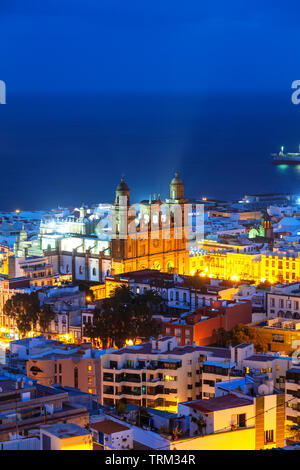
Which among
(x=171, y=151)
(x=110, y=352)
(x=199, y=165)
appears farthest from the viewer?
(x=171, y=151)

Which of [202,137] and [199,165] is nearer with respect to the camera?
[199,165]

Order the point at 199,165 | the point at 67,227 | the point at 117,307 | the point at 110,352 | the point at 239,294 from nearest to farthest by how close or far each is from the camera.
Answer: the point at 110,352
the point at 117,307
the point at 239,294
the point at 67,227
the point at 199,165

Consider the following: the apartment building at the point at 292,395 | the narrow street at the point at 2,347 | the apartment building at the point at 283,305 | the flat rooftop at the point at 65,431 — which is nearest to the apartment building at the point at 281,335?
the apartment building at the point at 283,305

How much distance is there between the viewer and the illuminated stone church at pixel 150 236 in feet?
94.7

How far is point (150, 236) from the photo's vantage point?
2956 centimetres

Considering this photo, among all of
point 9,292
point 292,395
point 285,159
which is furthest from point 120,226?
point 285,159

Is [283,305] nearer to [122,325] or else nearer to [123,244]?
[122,325]

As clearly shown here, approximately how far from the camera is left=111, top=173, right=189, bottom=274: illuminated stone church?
1136 inches

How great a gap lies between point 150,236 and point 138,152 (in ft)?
158
